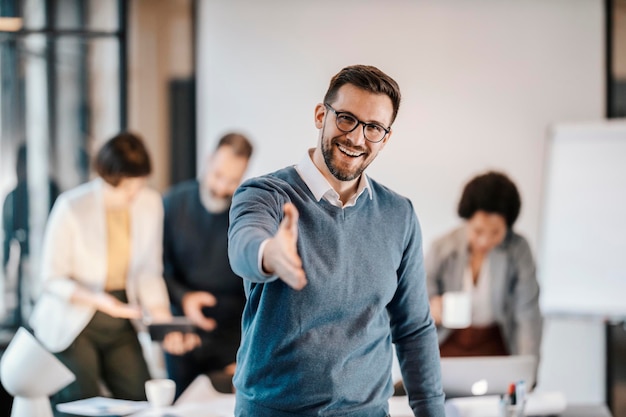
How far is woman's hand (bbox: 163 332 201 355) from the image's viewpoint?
334 centimetres

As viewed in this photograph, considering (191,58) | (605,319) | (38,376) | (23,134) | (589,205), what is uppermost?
(191,58)

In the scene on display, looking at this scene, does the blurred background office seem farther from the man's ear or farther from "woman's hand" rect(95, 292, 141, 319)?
the man's ear

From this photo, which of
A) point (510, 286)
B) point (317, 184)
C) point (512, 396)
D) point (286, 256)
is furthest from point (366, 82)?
point (510, 286)

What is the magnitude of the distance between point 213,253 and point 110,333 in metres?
0.59

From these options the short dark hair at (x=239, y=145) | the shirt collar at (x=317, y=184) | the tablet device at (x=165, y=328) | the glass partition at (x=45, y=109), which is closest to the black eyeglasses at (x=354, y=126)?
the shirt collar at (x=317, y=184)

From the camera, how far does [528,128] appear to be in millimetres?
4707

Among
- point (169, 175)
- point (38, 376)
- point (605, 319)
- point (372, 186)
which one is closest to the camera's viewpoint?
point (372, 186)

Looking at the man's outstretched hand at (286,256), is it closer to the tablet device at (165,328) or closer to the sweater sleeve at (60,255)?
the tablet device at (165,328)

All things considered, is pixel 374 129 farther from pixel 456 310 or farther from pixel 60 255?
pixel 60 255

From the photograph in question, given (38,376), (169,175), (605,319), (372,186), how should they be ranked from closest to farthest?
(372,186)
(38,376)
(605,319)
(169,175)

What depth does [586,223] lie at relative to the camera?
4.48 meters

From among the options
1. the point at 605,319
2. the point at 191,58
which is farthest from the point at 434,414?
the point at 191,58

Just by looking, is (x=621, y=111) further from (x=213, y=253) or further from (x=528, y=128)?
(x=213, y=253)

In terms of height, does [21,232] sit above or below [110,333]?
above
